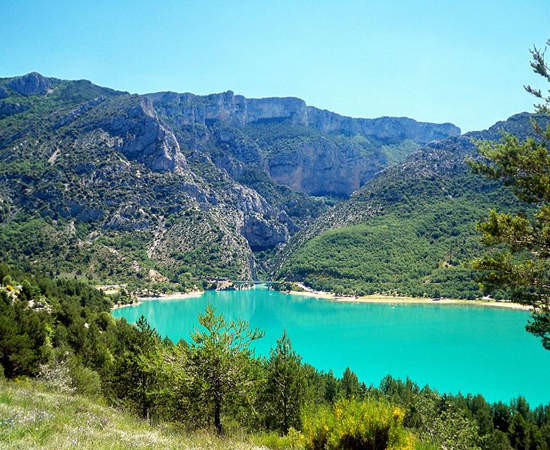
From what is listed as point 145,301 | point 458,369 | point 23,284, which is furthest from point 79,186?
point 458,369

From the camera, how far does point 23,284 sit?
35.7 meters

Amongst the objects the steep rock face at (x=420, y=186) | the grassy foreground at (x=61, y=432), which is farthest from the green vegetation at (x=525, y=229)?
the steep rock face at (x=420, y=186)

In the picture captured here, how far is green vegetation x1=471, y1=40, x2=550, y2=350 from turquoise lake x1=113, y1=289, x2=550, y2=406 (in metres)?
39.1

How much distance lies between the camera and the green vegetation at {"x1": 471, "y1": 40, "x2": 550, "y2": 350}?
1052cm

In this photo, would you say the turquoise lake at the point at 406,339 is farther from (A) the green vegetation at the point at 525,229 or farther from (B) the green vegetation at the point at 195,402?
(A) the green vegetation at the point at 525,229

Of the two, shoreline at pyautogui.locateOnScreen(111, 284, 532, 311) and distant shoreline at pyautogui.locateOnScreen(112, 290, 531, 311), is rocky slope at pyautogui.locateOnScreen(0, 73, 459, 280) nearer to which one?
shoreline at pyautogui.locateOnScreen(111, 284, 532, 311)

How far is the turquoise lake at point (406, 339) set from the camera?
159 ft

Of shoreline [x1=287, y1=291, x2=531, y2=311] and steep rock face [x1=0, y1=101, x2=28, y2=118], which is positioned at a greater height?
steep rock face [x1=0, y1=101, x2=28, y2=118]

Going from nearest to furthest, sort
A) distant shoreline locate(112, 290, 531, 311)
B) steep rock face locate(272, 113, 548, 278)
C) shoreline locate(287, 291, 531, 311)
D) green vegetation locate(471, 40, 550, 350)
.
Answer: green vegetation locate(471, 40, 550, 350)
shoreline locate(287, 291, 531, 311)
distant shoreline locate(112, 290, 531, 311)
steep rock face locate(272, 113, 548, 278)

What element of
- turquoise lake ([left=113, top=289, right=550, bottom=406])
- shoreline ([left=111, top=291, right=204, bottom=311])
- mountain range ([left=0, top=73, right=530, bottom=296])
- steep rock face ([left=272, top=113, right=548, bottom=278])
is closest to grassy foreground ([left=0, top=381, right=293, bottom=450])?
turquoise lake ([left=113, top=289, right=550, bottom=406])

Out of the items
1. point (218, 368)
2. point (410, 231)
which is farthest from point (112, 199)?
point (218, 368)

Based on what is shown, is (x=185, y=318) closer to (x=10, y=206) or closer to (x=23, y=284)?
(x=23, y=284)

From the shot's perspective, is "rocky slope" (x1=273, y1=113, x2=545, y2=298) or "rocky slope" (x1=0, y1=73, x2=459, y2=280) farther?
"rocky slope" (x1=0, y1=73, x2=459, y2=280)

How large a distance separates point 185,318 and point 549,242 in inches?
3147
